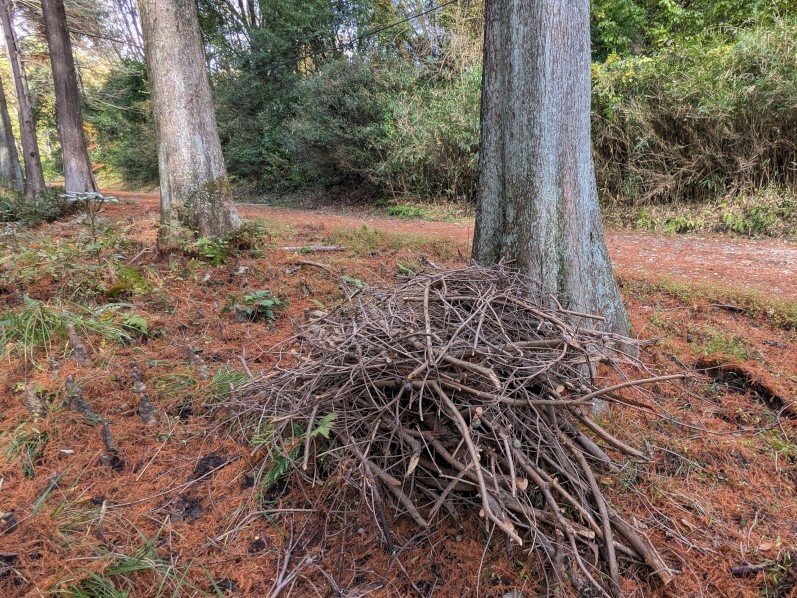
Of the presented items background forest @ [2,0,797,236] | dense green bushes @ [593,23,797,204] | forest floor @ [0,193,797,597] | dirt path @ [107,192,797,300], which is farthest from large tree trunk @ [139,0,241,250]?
dense green bushes @ [593,23,797,204]

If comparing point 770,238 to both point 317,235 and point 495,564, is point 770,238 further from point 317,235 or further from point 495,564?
point 495,564

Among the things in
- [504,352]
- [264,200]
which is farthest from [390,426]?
A: [264,200]

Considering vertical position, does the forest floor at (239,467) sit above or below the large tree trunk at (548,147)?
below

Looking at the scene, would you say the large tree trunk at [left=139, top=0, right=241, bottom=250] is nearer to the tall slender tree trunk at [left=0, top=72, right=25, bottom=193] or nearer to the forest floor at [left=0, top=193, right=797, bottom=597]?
the forest floor at [left=0, top=193, right=797, bottom=597]

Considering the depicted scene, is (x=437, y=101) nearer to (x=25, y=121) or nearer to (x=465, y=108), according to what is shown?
(x=465, y=108)

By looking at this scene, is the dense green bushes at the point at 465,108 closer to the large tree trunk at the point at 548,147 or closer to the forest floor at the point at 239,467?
the forest floor at the point at 239,467

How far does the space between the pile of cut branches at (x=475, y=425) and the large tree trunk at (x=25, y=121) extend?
40.2ft

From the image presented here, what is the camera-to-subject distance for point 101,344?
2854 mm

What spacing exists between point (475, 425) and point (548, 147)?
5.77 ft

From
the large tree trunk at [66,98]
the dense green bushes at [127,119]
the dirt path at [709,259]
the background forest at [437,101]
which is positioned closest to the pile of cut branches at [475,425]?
the dirt path at [709,259]

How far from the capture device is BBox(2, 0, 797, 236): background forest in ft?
24.1

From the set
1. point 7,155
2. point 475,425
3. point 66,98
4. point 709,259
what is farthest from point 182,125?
point 7,155

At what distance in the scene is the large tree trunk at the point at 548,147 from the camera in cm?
255

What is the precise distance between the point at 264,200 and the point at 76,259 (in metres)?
11.9
